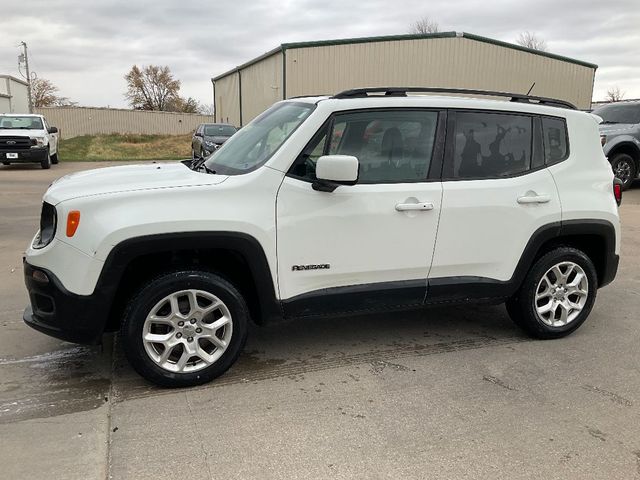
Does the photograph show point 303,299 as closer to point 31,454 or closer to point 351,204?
point 351,204

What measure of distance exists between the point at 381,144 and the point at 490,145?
878 millimetres

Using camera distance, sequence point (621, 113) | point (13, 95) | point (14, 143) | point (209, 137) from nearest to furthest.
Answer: point (621, 113)
point (14, 143)
point (209, 137)
point (13, 95)

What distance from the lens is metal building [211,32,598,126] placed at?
23.7 metres

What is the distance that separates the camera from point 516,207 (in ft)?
13.2

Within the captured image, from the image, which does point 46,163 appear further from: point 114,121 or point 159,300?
point 114,121

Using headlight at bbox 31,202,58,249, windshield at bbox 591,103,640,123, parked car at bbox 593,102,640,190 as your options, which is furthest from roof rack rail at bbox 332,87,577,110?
windshield at bbox 591,103,640,123

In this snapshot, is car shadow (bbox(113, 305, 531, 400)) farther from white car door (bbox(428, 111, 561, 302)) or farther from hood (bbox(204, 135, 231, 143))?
hood (bbox(204, 135, 231, 143))

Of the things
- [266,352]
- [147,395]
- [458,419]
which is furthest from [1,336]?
[458,419]

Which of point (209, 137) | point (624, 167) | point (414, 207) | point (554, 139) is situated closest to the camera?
point (414, 207)

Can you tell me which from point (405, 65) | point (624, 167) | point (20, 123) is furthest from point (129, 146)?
point (624, 167)

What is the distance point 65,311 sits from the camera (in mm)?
3178

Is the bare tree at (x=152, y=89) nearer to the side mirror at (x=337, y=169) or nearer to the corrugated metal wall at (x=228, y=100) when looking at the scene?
the corrugated metal wall at (x=228, y=100)

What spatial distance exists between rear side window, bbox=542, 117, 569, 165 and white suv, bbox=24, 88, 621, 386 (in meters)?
0.01

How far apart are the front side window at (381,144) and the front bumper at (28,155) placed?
17104mm
